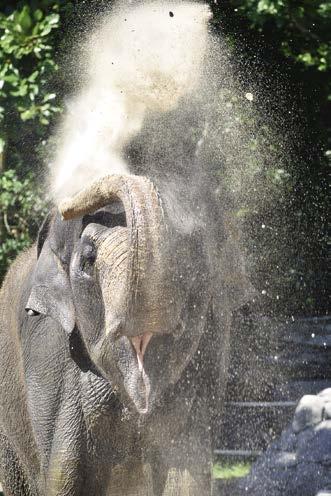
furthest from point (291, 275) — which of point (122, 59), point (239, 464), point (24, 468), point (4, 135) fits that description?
point (24, 468)

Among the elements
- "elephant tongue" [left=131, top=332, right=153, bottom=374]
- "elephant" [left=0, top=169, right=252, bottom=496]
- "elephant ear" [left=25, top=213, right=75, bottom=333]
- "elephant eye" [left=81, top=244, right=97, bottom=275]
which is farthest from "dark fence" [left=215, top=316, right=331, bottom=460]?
"elephant tongue" [left=131, top=332, right=153, bottom=374]

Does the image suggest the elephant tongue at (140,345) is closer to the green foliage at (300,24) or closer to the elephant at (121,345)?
the elephant at (121,345)

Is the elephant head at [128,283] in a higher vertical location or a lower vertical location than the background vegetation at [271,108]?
higher

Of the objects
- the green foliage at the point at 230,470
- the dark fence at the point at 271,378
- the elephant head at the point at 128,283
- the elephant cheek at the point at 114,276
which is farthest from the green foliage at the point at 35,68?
the elephant cheek at the point at 114,276

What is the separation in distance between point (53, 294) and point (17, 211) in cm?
299

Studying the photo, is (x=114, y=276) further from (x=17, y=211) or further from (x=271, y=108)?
(x=271, y=108)

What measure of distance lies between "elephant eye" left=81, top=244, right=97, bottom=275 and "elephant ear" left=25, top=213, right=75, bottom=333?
0.50 feet

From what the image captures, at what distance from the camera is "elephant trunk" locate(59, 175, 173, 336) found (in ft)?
9.80

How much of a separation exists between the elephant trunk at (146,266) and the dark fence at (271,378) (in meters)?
3.60

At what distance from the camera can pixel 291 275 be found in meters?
6.84

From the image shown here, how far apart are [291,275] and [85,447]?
3306mm

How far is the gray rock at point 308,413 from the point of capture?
605 cm

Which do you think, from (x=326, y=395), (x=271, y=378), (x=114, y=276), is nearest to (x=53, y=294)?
(x=114, y=276)

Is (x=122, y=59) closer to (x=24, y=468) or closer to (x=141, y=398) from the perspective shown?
(x=24, y=468)
